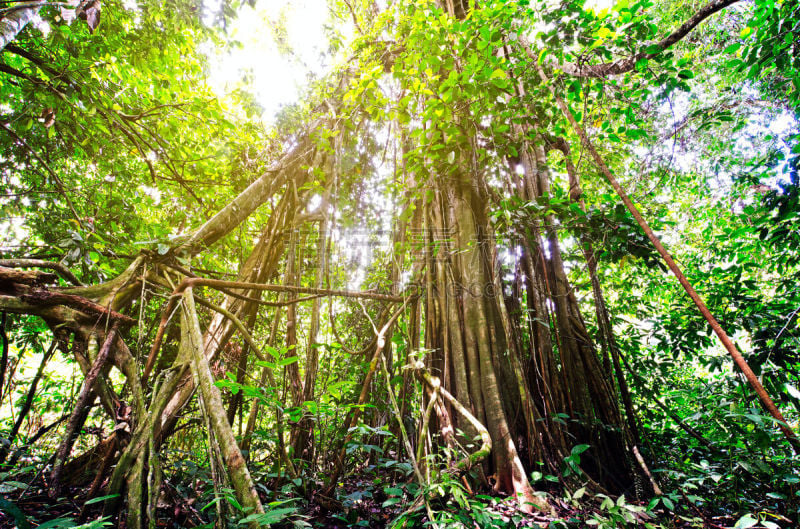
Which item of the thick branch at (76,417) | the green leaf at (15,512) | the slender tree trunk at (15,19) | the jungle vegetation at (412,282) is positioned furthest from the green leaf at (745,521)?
the slender tree trunk at (15,19)

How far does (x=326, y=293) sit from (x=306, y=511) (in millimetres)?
1175

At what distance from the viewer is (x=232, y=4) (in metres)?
2.46

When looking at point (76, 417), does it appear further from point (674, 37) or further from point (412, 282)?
point (674, 37)

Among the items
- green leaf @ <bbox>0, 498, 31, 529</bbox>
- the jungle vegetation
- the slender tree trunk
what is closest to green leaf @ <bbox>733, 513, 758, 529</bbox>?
the jungle vegetation

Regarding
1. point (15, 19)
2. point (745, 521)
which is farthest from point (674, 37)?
point (15, 19)

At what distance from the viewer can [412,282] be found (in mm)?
2520

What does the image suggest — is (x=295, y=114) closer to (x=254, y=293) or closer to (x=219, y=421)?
(x=254, y=293)

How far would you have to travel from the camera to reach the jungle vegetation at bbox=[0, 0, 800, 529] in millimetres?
1442

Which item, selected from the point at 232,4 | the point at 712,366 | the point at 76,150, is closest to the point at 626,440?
the point at 712,366

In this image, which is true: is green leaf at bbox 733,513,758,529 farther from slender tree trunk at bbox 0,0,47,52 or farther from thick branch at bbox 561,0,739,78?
slender tree trunk at bbox 0,0,47,52

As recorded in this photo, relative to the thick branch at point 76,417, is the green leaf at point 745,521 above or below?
below

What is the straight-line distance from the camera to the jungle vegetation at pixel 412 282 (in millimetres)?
1442

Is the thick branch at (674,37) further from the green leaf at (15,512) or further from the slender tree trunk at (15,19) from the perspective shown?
the green leaf at (15,512)

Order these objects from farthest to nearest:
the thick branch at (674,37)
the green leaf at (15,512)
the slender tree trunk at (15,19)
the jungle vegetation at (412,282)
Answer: the thick branch at (674,37) < the jungle vegetation at (412,282) < the slender tree trunk at (15,19) < the green leaf at (15,512)
